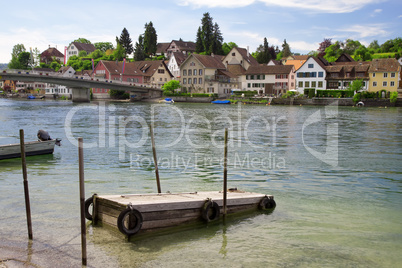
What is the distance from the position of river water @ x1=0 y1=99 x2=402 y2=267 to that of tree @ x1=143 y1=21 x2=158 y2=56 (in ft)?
388

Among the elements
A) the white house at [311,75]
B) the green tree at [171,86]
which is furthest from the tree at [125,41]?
the white house at [311,75]

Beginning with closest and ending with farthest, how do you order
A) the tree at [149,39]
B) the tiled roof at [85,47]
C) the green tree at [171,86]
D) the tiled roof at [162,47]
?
the green tree at [171,86], the tree at [149,39], the tiled roof at [162,47], the tiled roof at [85,47]

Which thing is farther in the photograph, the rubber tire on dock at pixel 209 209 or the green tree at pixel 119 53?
the green tree at pixel 119 53

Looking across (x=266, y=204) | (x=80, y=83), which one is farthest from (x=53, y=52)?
(x=266, y=204)

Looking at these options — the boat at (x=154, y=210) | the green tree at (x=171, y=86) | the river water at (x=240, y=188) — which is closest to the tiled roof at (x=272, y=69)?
the green tree at (x=171, y=86)

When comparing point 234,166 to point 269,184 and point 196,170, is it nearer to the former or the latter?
point 196,170

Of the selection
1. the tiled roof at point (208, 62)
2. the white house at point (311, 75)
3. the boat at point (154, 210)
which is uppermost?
the tiled roof at point (208, 62)

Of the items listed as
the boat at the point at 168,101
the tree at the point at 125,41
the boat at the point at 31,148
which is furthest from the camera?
the tree at the point at 125,41

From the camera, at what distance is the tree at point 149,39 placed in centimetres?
14425

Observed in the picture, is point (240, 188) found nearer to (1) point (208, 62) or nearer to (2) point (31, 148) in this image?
(2) point (31, 148)

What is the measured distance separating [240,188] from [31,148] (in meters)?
12.6

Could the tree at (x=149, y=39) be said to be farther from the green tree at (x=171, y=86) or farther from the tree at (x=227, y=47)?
the green tree at (x=171, y=86)

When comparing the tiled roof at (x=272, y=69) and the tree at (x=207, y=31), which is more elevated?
the tree at (x=207, y=31)

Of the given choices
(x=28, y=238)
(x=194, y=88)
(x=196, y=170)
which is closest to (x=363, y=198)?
(x=196, y=170)
